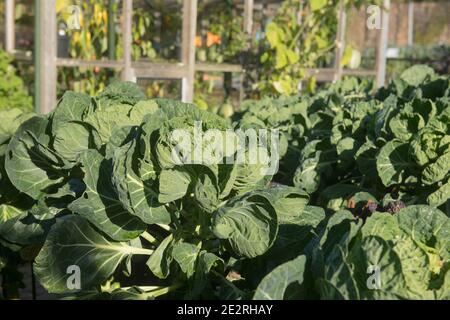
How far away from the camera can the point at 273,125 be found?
4039 millimetres

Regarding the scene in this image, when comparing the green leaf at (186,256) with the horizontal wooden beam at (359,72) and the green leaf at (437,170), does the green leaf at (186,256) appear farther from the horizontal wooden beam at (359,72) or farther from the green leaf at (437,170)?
the horizontal wooden beam at (359,72)

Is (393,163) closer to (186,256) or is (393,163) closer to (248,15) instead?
(186,256)

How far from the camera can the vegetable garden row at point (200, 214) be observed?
5.00ft

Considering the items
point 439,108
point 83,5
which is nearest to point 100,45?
point 83,5

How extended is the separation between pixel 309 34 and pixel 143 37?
1893 millimetres

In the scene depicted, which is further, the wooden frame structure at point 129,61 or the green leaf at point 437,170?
the wooden frame structure at point 129,61

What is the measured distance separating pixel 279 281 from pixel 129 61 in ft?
14.6

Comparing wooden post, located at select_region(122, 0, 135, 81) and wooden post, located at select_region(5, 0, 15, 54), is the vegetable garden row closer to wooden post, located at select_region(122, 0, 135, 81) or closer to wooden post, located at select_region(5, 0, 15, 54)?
wooden post, located at select_region(122, 0, 135, 81)

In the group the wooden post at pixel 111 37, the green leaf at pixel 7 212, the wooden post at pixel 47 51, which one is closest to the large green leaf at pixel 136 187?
the green leaf at pixel 7 212

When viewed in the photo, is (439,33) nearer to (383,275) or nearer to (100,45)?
(100,45)

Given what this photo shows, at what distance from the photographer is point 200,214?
2.01m
